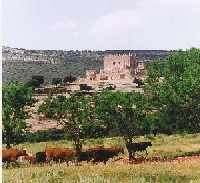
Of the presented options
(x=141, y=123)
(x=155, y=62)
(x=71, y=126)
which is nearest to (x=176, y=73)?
(x=155, y=62)

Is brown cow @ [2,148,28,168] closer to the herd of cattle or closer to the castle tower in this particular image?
the herd of cattle

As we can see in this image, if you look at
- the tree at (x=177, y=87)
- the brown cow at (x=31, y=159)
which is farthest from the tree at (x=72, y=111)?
the tree at (x=177, y=87)

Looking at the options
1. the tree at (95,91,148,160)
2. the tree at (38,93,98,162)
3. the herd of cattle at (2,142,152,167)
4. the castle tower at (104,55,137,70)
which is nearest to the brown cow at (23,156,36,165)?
the herd of cattle at (2,142,152,167)

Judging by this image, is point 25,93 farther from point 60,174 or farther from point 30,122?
point 30,122

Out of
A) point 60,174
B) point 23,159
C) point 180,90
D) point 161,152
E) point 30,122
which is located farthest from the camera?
point 30,122

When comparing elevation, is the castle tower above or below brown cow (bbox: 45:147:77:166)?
above

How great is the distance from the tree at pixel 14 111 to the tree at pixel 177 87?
13459mm

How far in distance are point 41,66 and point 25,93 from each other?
462 ft

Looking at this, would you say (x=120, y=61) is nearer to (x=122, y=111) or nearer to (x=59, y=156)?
(x=122, y=111)

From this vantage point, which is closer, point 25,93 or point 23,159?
point 23,159

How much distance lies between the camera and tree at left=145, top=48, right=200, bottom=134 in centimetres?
4197

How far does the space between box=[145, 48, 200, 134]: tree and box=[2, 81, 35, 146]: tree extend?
44.2 ft

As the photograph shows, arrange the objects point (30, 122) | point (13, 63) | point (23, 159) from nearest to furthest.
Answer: point (23, 159) → point (30, 122) → point (13, 63)

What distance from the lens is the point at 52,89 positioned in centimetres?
10962
